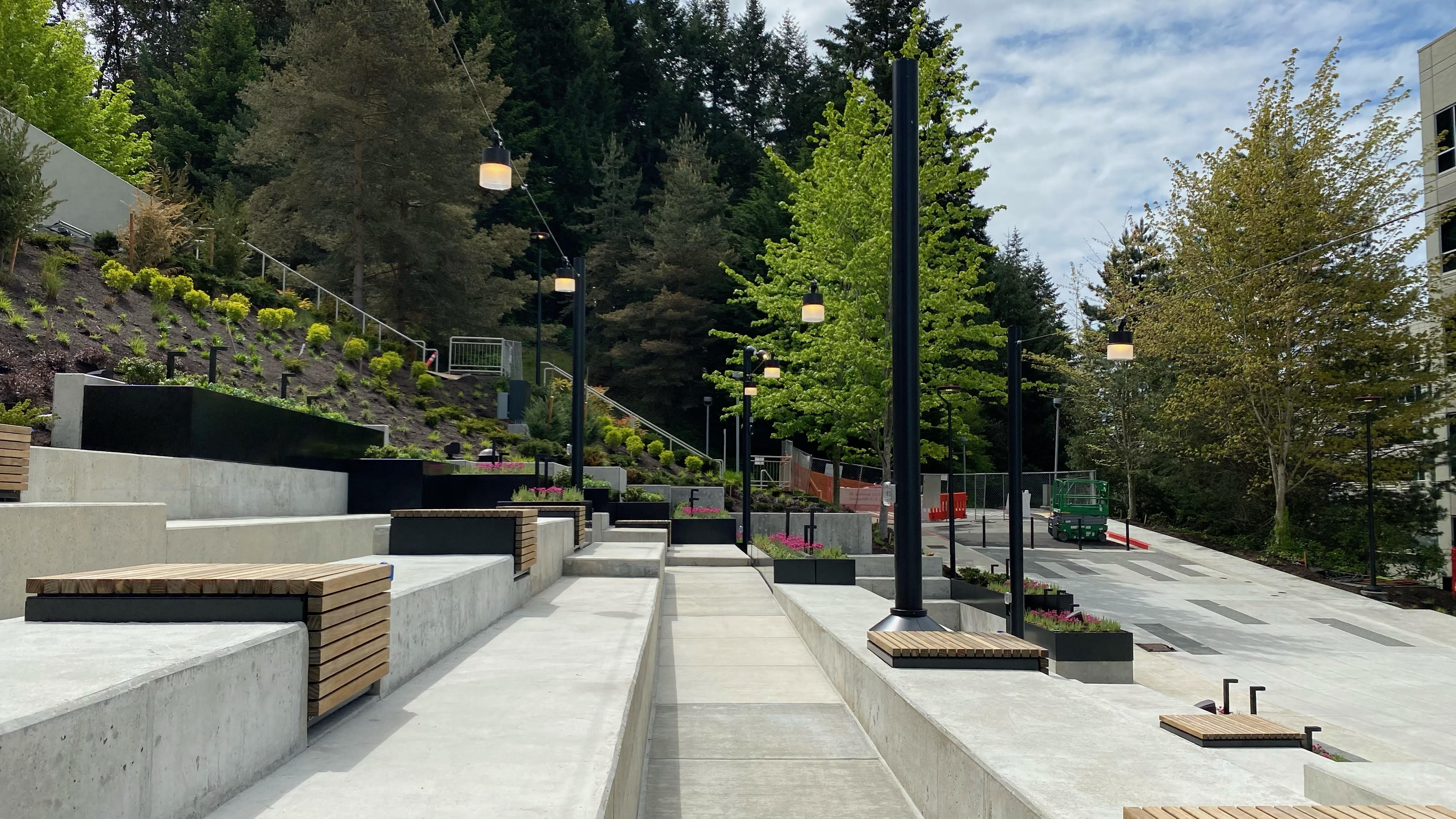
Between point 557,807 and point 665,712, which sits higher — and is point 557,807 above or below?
above

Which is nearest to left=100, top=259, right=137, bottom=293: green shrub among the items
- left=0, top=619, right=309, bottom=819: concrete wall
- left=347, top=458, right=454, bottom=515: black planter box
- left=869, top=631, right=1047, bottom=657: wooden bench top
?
left=347, top=458, right=454, bottom=515: black planter box

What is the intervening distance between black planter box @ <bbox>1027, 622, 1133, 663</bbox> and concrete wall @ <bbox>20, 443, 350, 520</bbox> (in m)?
11.5

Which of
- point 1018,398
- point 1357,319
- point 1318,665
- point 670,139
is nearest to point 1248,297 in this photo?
point 1357,319

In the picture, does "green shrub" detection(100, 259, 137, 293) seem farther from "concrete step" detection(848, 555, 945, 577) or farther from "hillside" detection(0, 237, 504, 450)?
"concrete step" detection(848, 555, 945, 577)

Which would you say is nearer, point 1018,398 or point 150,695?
point 150,695

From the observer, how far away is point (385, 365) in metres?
28.8

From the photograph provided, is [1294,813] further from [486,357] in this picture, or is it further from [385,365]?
[486,357]

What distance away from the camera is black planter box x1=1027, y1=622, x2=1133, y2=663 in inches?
542

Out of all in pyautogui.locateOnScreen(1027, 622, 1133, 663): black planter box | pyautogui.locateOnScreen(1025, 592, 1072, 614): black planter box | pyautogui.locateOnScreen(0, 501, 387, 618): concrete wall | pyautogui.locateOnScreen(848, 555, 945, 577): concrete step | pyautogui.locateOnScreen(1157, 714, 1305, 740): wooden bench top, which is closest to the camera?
pyautogui.locateOnScreen(0, 501, 387, 618): concrete wall

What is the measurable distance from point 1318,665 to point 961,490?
37353 mm

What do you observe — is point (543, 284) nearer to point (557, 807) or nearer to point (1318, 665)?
point (1318, 665)

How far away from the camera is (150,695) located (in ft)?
10.2

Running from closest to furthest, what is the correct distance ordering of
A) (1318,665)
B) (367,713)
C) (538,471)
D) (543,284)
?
(367,713) < (1318,665) < (538,471) < (543,284)

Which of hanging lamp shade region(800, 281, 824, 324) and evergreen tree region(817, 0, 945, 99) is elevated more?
evergreen tree region(817, 0, 945, 99)
